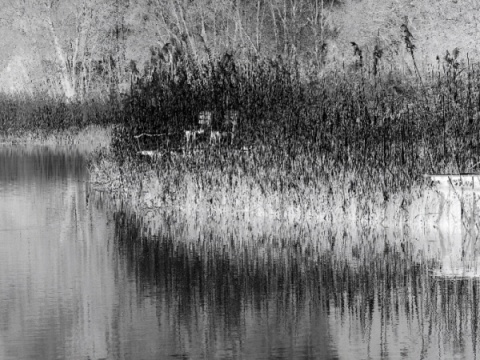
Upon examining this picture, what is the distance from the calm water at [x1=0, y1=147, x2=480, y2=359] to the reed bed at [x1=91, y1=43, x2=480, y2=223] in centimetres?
59

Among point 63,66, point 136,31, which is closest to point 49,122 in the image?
point 63,66

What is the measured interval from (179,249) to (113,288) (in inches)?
109

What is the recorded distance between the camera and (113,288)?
1169cm

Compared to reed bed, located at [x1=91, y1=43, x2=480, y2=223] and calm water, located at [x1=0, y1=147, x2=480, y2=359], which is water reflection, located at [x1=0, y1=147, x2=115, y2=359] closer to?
calm water, located at [x1=0, y1=147, x2=480, y2=359]

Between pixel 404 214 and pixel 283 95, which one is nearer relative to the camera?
pixel 404 214

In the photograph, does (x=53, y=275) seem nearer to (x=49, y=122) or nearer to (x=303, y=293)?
(x=303, y=293)

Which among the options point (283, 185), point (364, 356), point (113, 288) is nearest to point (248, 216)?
point (283, 185)

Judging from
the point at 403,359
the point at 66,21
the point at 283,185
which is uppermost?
the point at 66,21

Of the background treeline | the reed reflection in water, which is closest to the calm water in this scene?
the reed reflection in water

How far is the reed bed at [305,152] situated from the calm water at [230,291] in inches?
23.2

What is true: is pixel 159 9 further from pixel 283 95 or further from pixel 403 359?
pixel 403 359

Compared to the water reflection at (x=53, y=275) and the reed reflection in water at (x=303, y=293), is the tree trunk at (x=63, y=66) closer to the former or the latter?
the water reflection at (x=53, y=275)

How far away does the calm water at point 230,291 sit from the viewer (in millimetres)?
8914

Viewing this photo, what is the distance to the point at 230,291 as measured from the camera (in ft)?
37.0
